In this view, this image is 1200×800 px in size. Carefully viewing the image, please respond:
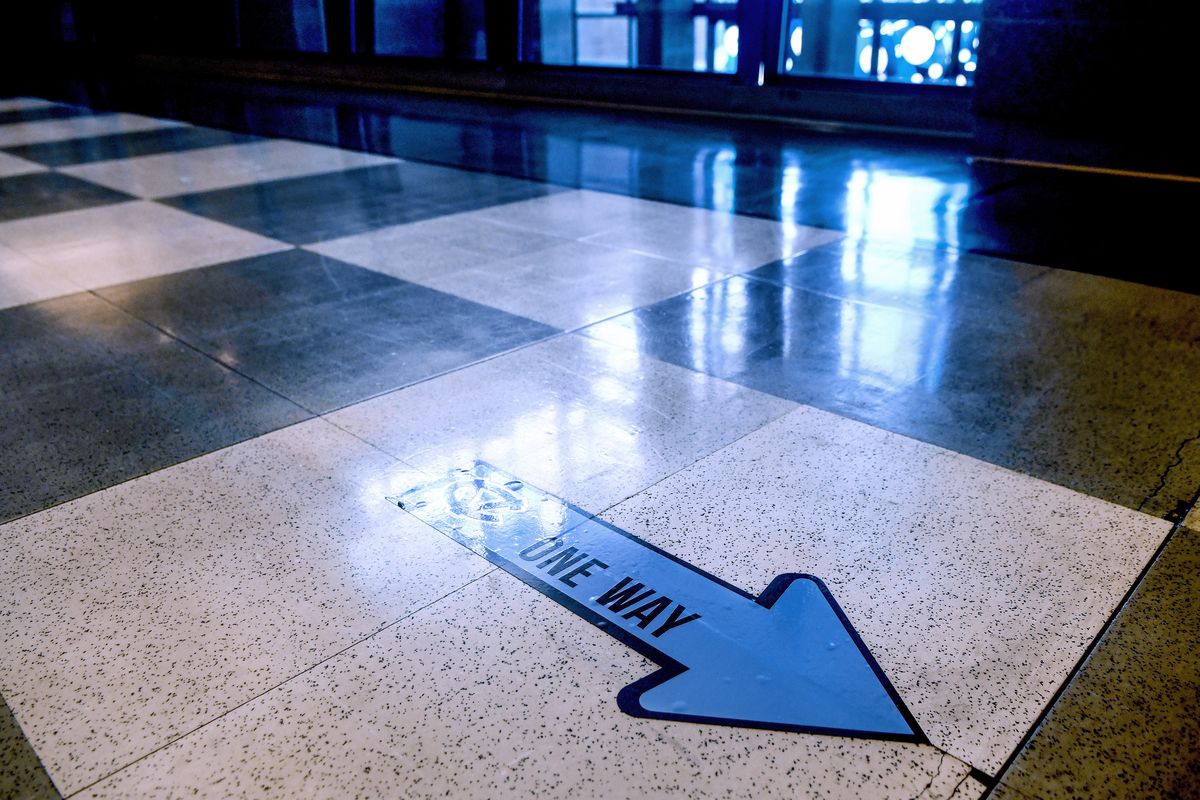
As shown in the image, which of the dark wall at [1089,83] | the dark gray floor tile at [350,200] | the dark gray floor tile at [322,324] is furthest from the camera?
the dark wall at [1089,83]

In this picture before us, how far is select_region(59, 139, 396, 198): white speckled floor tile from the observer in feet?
22.5

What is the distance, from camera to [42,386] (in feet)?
11.0

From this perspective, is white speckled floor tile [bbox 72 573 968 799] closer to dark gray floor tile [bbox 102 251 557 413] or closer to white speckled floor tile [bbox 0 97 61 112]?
dark gray floor tile [bbox 102 251 557 413]

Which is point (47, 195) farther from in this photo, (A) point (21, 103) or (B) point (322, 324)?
(A) point (21, 103)

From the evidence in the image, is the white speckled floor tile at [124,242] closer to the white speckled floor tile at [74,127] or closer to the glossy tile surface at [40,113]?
the white speckled floor tile at [74,127]

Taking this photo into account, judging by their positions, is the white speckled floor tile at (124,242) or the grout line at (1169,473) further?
the white speckled floor tile at (124,242)

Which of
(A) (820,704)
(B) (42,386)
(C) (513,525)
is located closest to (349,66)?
(B) (42,386)

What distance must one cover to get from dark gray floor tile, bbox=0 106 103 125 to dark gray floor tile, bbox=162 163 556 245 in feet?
19.2

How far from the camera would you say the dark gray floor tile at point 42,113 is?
10.6 metres

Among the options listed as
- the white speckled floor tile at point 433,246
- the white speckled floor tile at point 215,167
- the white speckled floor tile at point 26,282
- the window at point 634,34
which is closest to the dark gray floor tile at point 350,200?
the white speckled floor tile at point 433,246

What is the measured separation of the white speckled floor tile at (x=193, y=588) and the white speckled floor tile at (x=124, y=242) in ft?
8.42

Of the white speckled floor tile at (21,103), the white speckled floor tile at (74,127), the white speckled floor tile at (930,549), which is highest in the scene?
the white speckled floor tile at (21,103)

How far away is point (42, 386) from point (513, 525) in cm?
217

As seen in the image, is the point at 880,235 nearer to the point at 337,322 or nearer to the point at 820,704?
the point at 337,322
